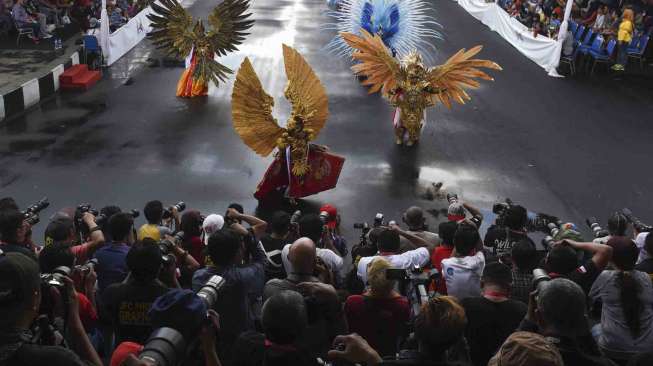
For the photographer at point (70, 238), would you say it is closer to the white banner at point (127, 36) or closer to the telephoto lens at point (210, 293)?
the telephoto lens at point (210, 293)

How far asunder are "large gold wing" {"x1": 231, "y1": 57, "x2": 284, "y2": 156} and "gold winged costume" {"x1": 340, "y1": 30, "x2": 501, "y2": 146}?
2.69 m

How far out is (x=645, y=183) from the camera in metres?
9.84

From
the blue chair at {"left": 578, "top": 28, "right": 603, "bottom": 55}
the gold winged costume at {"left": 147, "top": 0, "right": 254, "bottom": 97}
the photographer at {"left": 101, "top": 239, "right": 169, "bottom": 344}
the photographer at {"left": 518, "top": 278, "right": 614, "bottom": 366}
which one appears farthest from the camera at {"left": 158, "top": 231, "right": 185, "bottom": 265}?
the blue chair at {"left": 578, "top": 28, "right": 603, "bottom": 55}

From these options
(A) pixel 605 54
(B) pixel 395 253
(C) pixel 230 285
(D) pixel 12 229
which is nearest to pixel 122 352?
(C) pixel 230 285

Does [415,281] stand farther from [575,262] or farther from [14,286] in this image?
[14,286]

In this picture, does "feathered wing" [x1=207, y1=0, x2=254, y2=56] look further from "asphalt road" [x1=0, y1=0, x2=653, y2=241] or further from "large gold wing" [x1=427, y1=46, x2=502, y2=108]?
"large gold wing" [x1=427, y1=46, x2=502, y2=108]

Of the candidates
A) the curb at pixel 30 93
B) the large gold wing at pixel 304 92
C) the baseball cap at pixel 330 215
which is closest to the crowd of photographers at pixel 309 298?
the baseball cap at pixel 330 215

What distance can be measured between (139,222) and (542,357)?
642cm

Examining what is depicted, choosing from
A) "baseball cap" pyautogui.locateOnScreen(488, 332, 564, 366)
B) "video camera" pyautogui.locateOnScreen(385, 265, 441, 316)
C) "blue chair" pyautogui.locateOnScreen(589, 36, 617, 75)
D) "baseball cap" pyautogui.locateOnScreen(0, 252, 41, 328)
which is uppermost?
"baseball cap" pyautogui.locateOnScreen(0, 252, 41, 328)

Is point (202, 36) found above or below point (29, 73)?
above

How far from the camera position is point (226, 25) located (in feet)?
43.5

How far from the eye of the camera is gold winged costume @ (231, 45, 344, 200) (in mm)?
7961

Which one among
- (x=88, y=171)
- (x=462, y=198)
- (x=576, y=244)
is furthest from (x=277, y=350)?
(x=88, y=171)

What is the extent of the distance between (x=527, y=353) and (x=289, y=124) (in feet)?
19.4
